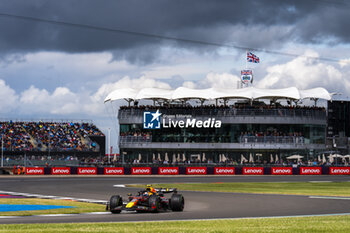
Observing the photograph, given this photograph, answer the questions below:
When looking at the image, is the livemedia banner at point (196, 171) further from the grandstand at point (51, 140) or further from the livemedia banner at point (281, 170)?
the grandstand at point (51, 140)

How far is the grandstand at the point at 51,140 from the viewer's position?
264 ft

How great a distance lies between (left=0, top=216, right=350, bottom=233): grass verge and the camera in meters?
14.4

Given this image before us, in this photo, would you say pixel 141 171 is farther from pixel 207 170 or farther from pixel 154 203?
pixel 154 203

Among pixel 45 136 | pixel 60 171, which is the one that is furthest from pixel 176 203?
pixel 45 136

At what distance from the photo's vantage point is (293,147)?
2953 inches

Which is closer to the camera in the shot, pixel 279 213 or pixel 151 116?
pixel 279 213

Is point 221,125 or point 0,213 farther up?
point 221,125

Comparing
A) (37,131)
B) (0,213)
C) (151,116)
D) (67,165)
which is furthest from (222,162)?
(0,213)

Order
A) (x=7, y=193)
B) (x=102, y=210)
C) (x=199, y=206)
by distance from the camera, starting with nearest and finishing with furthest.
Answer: (x=102, y=210)
(x=199, y=206)
(x=7, y=193)

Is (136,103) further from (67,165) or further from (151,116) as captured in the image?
(67,165)

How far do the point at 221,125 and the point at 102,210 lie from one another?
57368 millimetres

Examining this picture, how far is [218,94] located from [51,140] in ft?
92.3

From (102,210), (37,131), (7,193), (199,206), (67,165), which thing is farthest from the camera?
(37,131)

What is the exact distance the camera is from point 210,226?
51.0ft
